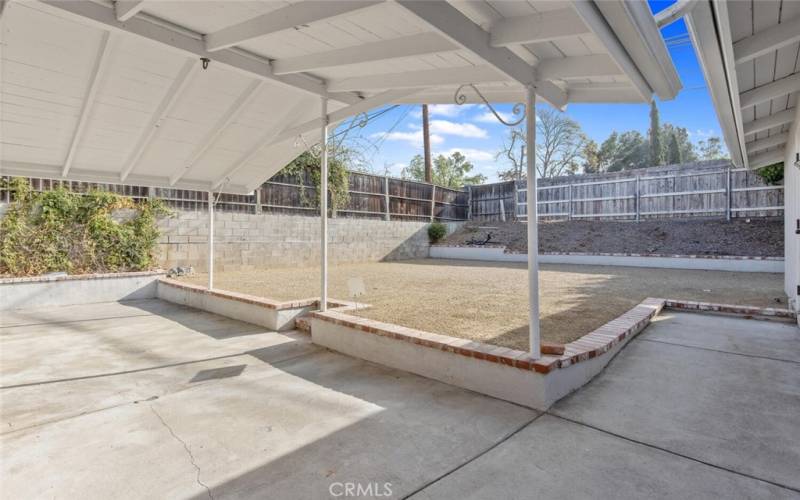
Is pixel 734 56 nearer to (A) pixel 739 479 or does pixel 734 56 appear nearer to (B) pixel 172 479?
(A) pixel 739 479

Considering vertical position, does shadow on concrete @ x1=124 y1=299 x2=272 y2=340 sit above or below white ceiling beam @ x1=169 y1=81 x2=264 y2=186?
below

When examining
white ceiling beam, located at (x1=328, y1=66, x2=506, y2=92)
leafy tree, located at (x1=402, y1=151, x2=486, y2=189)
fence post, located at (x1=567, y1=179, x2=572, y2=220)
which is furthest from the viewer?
leafy tree, located at (x1=402, y1=151, x2=486, y2=189)

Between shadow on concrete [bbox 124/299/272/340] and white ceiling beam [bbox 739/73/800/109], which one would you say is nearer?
white ceiling beam [bbox 739/73/800/109]

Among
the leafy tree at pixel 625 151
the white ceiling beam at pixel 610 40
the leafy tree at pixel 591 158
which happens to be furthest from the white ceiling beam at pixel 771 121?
the leafy tree at pixel 625 151

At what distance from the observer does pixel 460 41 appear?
208 centimetres

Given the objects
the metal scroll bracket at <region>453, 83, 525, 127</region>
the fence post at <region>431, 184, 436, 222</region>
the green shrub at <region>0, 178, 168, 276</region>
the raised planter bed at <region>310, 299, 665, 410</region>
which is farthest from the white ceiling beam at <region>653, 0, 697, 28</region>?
the fence post at <region>431, 184, 436, 222</region>

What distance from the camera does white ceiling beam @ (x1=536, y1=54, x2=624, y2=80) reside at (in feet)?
7.73

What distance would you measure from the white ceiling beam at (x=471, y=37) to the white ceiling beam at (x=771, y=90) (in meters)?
2.25

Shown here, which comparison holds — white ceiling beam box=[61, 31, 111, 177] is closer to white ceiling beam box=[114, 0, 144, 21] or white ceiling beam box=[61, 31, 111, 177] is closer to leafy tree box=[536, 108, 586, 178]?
white ceiling beam box=[114, 0, 144, 21]

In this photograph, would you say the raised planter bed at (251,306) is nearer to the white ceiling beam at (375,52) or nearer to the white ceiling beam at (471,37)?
the white ceiling beam at (375,52)

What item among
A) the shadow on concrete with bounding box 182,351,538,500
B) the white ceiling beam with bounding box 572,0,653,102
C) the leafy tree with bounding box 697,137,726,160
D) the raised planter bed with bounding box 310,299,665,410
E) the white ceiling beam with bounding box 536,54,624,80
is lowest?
the shadow on concrete with bounding box 182,351,538,500

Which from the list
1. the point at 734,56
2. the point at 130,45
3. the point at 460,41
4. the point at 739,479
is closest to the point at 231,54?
the point at 130,45

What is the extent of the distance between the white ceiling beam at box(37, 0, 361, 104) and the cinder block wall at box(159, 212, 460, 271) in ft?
21.0

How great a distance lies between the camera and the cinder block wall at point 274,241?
28.7 feet
